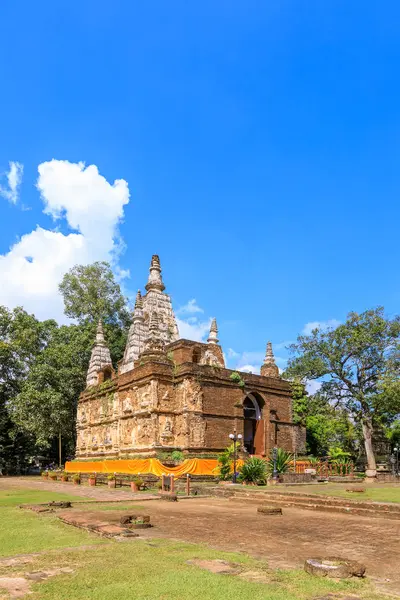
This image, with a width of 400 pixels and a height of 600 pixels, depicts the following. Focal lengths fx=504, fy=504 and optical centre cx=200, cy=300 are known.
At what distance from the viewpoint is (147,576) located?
5895 mm

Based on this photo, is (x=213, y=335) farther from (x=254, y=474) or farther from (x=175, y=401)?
(x=254, y=474)

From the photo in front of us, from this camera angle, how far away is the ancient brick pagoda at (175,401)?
1045 inches

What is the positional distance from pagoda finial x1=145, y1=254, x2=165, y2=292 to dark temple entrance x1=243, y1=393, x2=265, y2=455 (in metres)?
9.56

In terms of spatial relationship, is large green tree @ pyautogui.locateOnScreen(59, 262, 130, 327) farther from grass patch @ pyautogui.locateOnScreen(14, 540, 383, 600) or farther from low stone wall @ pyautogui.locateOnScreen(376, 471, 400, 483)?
grass patch @ pyautogui.locateOnScreen(14, 540, 383, 600)

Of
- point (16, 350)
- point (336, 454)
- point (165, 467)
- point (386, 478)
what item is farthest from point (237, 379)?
point (16, 350)

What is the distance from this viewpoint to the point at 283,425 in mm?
31953

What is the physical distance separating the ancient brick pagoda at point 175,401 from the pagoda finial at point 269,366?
2.8 inches

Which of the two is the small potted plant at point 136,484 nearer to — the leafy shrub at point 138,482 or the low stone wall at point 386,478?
the leafy shrub at point 138,482

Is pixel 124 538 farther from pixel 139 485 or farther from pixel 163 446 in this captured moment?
pixel 163 446

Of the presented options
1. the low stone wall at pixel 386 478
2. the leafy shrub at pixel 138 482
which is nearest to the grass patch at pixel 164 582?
the leafy shrub at pixel 138 482

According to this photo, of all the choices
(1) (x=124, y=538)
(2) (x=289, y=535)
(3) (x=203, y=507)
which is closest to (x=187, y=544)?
(1) (x=124, y=538)

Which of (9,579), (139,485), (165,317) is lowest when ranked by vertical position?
(139,485)

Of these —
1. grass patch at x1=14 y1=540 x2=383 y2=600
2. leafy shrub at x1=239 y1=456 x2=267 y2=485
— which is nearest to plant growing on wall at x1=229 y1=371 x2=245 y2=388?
leafy shrub at x1=239 y1=456 x2=267 y2=485

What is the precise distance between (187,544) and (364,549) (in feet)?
9.15
